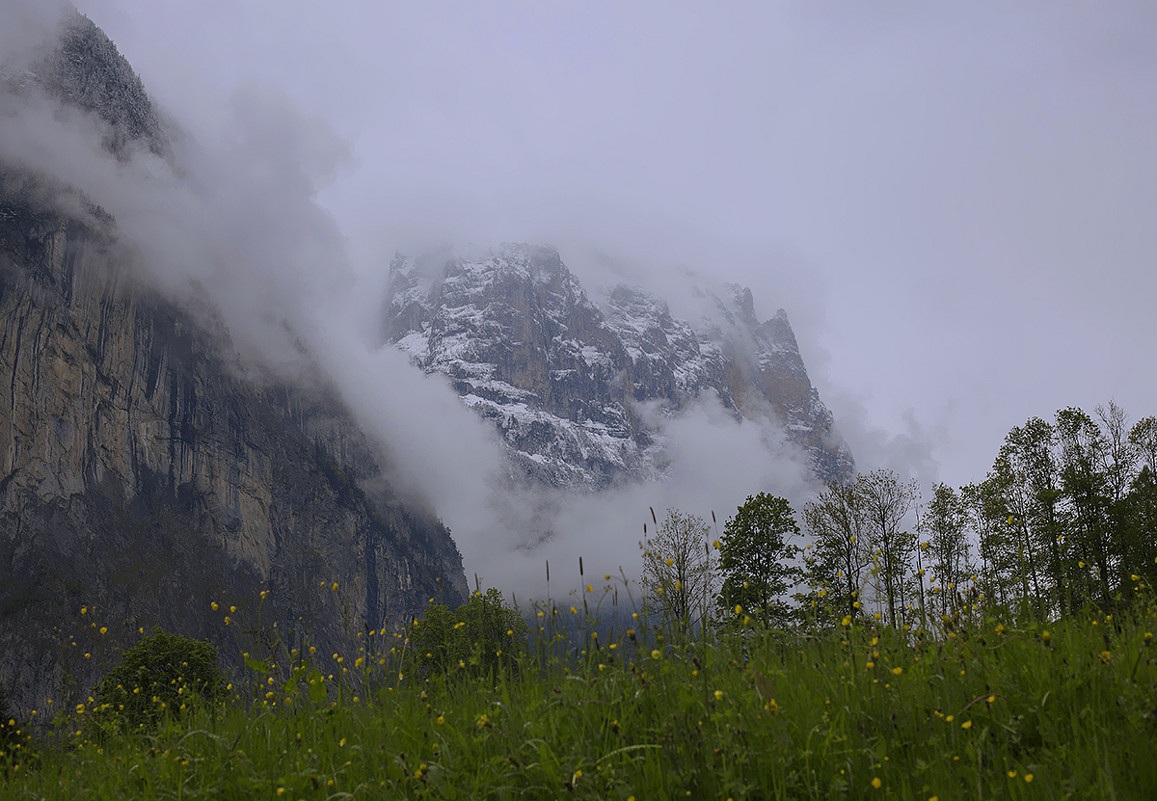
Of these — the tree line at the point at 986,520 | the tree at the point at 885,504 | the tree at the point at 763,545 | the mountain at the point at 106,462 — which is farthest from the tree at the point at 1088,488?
the mountain at the point at 106,462

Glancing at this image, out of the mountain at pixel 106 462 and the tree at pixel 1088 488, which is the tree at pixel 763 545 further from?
the mountain at pixel 106 462

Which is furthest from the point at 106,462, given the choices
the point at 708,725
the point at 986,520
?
the point at 708,725

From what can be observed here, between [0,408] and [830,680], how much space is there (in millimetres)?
192682

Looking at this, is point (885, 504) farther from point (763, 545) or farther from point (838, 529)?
point (763, 545)

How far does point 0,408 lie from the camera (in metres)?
147

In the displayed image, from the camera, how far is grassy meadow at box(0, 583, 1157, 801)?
11.8ft

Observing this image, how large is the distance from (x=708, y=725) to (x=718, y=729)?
0.59 ft

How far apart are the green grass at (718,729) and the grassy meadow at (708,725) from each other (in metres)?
0.02

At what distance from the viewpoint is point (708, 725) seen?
418cm

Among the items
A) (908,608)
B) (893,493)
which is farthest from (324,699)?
(893,493)

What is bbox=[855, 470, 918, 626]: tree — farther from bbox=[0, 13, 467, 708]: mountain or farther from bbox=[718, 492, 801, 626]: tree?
bbox=[0, 13, 467, 708]: mountain

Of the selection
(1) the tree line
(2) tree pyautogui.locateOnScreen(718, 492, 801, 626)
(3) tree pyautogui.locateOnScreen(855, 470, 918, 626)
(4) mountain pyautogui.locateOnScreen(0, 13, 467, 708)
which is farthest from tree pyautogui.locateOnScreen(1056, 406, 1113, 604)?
(4) mountain pyautogui.locateOnScreen(0, 13, 467, 708)

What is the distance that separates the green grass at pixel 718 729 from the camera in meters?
3.59

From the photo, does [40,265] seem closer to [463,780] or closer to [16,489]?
[16,489]
